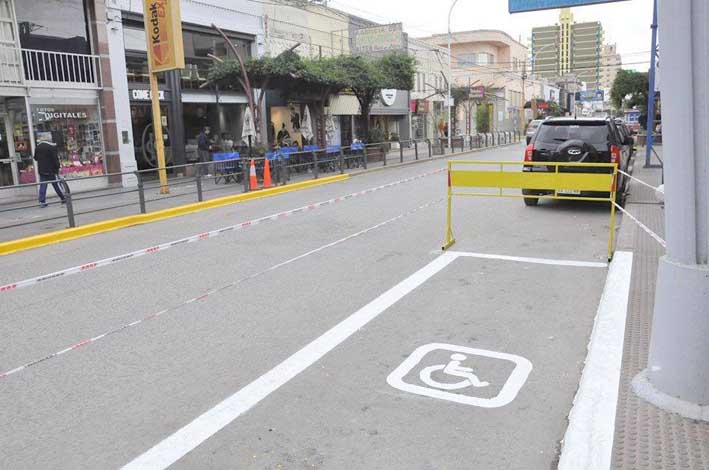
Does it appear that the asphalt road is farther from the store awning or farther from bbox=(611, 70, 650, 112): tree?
bbox=(611, 70, 650, 112): tree

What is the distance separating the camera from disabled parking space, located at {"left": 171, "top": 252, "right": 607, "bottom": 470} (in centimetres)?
366

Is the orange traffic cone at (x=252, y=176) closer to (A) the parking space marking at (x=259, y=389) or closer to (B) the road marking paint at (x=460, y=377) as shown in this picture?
(A) the parking space marking at (x=259, y=389)

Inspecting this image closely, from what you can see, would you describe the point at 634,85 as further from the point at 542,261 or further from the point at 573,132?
the point at 542,261

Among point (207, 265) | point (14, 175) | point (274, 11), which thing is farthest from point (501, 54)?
point (207, 265)

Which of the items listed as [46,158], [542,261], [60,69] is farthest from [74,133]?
[542,261]

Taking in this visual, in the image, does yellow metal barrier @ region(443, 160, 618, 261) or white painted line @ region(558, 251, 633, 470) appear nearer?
white painted line @ region(558, 251, 633, 470)

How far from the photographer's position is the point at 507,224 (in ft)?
37.1

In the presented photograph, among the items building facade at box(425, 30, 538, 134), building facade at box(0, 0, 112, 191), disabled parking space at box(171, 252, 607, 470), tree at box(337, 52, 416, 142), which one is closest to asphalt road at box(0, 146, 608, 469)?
disabled parking space at box(171, 252, 607, 470)

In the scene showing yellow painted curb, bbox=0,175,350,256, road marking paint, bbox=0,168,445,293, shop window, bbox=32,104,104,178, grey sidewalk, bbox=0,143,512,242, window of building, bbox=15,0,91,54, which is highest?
window of building, bbox=15,0,91,54

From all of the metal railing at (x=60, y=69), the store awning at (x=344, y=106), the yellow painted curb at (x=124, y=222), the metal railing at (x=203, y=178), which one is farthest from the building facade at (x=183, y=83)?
the store awning at (x=344, y=106)

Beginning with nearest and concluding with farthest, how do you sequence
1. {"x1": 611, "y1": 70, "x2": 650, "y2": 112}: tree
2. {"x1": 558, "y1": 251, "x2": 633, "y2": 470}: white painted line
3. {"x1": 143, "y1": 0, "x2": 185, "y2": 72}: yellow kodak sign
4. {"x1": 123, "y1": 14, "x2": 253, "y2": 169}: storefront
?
1. {"x1": 558, "y1": 251, "x2": 633, "y2": 470}: white painted line
2. {"x1": 143, "y1": 0, "x2": 185, "y2": 72}: yellow kodak sign
3. {"x1": 123, "y1": 14, "x2": 253, "y2": 169}: storefront
4. {"x1": 611, "y1": 70, "x2": 650, "y2": 112}: tree

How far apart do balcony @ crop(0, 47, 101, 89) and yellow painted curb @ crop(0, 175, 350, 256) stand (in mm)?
7449

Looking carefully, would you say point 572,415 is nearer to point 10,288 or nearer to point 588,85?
point 10,288

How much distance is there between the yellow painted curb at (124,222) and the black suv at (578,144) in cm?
752
